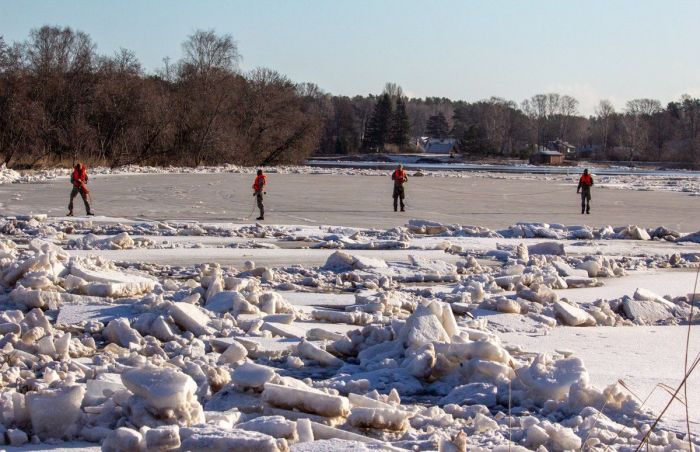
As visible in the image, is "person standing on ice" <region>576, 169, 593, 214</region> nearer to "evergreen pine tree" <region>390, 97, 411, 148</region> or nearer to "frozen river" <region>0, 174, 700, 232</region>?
"frozen river" <region>0, 174, 700, 232</region>

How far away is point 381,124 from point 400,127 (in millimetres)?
3635

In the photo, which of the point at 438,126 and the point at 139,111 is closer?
the point at 139,111

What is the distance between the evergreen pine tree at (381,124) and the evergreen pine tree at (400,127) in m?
1.25

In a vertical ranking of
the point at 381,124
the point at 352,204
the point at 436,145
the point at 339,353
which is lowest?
the point at 352,204

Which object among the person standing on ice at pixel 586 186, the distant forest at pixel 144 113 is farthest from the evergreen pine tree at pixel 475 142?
the person standing on ice at pixel 586 186

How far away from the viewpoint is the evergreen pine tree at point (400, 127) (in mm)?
122875

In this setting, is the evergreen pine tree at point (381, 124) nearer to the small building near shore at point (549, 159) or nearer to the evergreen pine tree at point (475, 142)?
the evergreen pine tree at point (475, 142)

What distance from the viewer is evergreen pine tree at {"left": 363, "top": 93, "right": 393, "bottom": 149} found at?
121 meters

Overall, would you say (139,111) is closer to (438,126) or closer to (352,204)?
(352,204)

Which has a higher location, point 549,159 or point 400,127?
point 400,127

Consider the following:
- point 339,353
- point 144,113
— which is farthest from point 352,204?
point 144,113

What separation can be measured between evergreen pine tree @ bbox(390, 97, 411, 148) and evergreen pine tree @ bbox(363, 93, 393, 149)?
1.25 metres

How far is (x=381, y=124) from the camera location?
121 m

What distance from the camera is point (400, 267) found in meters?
13.6
